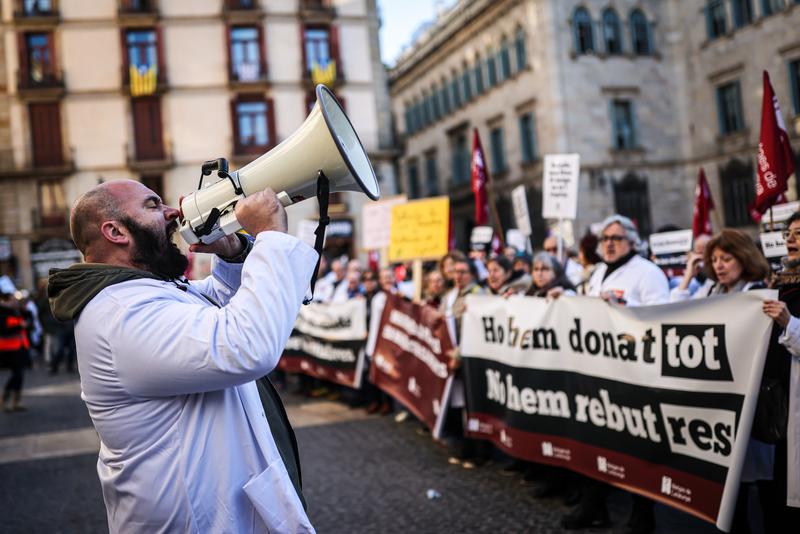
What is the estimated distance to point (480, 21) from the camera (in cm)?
3672

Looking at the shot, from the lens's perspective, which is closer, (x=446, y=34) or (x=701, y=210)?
(x=701, y=210)

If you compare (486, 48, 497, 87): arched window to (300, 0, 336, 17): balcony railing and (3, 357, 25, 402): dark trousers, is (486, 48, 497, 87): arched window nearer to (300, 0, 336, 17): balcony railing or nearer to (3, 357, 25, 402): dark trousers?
(300, 0, 336, 17): balcony railing

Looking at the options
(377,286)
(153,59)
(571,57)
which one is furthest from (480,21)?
(377,286)

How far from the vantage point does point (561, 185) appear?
9.26 m

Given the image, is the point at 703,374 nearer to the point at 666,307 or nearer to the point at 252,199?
the point at 666,307

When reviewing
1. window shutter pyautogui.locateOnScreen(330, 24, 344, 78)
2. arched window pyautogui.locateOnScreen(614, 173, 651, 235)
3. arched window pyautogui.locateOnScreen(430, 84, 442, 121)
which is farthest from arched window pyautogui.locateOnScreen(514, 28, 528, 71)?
arched window pyautogui.locateOnScreen(430, 84, 442, 121)

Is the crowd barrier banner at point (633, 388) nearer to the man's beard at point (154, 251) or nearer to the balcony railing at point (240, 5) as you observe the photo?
the man's beard at point (154, 251)

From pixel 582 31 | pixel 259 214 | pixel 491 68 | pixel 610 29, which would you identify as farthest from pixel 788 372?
pixel 491 68

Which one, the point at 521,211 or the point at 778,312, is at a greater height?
the point at 521,211

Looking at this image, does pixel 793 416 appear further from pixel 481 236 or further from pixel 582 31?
pixel 582 31

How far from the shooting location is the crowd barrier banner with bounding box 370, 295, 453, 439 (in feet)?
24.5

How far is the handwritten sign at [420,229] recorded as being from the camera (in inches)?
377

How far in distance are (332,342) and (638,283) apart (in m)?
6.06

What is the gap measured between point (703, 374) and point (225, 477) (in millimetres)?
3094
